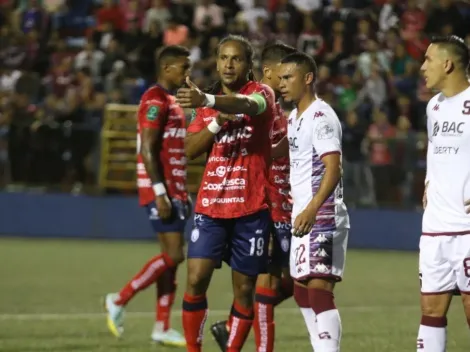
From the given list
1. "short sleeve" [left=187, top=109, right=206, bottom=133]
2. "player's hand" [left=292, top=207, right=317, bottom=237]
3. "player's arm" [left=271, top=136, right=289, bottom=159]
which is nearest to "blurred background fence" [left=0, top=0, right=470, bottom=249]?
"player's arm" [left=271, top=136, right=289, bottom=159]

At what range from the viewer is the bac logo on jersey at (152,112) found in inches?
377

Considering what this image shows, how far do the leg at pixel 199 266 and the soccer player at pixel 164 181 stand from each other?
1.75 meters

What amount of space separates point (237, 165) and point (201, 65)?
42.2 ft

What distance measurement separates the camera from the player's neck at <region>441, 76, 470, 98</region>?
7.07 m

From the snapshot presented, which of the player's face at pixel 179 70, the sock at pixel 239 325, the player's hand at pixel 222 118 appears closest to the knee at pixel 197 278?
the sock at pixel 239 325

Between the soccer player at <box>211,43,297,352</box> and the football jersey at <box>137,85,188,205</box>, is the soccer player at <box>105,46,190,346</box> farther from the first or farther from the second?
the soccer player at <box>211,43,297,352</box>

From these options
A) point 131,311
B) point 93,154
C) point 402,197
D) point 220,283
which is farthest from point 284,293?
point 93,154

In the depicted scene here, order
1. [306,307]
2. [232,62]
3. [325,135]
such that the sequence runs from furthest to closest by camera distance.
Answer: [306,307]
[232,62]
[325,135]

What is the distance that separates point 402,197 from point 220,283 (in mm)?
4436

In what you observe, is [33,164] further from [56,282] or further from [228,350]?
[228,350]

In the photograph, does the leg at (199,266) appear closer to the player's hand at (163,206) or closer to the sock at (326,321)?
the sock at (326,321)

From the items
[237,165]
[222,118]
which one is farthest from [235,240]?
[222,118]

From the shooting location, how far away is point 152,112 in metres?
9.57

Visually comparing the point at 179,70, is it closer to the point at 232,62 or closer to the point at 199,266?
the point at 232,62
